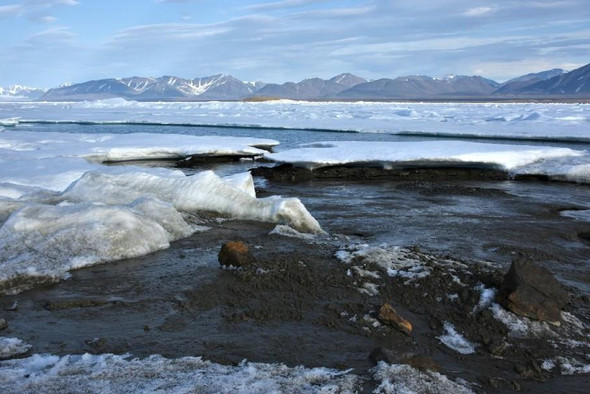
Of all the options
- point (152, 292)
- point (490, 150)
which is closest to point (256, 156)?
point (490, 150)

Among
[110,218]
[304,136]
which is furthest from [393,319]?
[304,136]

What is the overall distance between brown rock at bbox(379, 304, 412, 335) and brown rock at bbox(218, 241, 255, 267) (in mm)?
1534

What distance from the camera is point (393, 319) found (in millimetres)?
4062

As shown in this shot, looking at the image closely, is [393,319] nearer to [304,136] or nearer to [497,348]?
[497,348]

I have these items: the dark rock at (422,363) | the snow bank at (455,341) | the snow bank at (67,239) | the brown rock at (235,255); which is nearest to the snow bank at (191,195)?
the snow bank at (67,239)

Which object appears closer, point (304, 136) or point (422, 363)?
point (422, 363)

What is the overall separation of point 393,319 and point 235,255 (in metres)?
1.74

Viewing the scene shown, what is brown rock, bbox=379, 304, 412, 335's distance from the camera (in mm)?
4020

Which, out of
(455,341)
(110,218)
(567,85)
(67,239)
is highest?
(567,85)

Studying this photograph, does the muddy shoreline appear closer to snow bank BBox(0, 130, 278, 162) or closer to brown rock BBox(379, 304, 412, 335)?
brown rock BBox(379, 304, 412, 335)

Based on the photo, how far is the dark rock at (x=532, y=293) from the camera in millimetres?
4215

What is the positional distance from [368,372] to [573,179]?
983 centimetres

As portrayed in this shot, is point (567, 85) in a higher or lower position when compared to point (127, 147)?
higher

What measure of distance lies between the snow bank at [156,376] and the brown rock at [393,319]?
2.66ft
